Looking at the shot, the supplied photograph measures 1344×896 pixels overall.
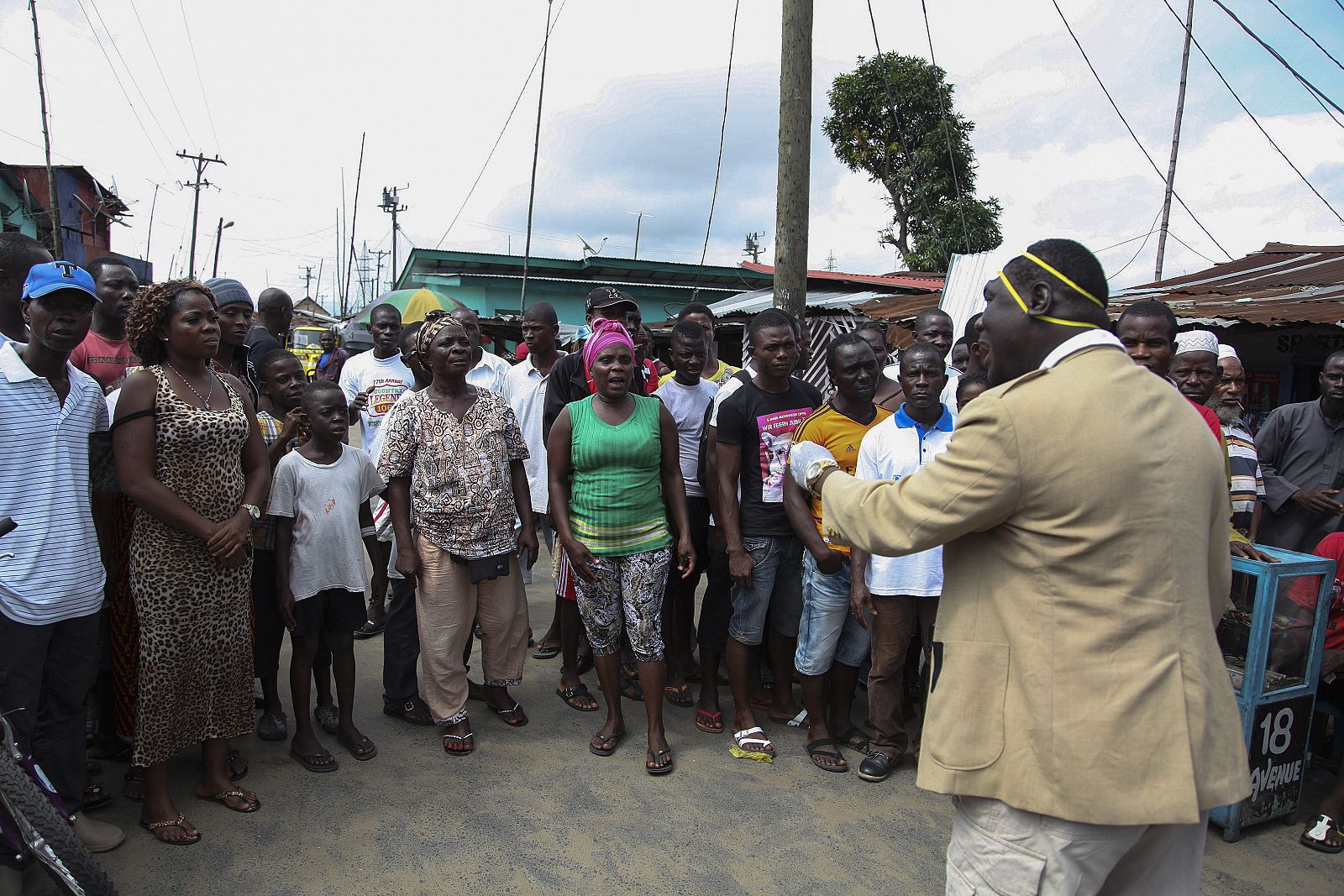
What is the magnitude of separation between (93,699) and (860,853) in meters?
3.55

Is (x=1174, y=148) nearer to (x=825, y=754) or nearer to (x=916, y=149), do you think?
(x=916, y=149)

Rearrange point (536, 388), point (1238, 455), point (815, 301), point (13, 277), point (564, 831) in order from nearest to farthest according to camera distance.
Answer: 1. point (13, 277)
2. point (564, 831)
3. point (1238, 455)
4. point (536, 388)
5. point (815, 301)

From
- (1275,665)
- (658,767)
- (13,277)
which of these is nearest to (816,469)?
(658,767)

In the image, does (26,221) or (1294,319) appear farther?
(26,221)

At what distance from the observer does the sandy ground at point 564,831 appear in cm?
310

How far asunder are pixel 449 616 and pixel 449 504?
1.81 feet

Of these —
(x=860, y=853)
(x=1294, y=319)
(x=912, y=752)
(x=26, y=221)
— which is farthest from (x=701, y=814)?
(x=26, y=221)

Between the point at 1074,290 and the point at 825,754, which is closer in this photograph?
the point at 1074,290

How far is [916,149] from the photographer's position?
18.5 meters

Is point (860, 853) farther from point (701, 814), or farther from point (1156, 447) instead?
point (1156, 447)

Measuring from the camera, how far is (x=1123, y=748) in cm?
172

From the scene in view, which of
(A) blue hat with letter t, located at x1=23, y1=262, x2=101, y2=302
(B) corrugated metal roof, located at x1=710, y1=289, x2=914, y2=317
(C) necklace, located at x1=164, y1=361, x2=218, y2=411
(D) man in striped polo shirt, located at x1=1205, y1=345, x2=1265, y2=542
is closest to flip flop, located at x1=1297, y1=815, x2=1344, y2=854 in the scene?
(D) man in striped polo shirt, located at x1=1205, y1=345, x2=1265, y2=542

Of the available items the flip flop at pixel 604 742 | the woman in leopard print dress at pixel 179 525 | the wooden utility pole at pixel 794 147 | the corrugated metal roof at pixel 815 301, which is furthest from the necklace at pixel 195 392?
the corrugated metal roof at pixel 815 301

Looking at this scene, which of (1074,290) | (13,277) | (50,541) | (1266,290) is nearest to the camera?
(1074,290)
